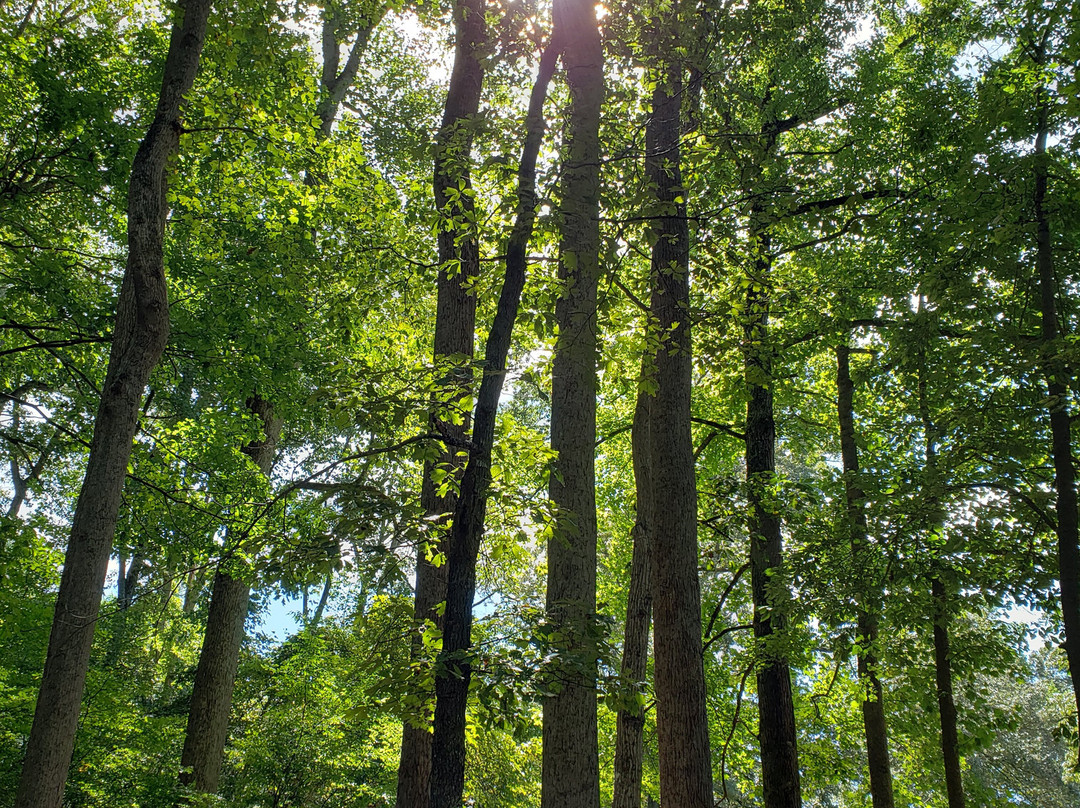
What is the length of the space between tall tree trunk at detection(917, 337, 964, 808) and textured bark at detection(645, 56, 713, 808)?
2625 mm

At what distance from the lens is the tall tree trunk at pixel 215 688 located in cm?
937

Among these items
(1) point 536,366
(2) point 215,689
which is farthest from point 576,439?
(2) point 215,689

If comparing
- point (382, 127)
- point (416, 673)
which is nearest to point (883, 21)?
point (382, 127)

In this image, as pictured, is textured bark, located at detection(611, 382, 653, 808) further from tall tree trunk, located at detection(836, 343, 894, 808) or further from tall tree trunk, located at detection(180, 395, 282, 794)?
tall tree trunk, located at detection(180, 395, 282, 794)

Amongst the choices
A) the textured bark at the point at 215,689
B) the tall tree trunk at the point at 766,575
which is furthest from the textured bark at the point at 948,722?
the textured bark at the point at 215,689

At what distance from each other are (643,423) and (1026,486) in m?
3.95

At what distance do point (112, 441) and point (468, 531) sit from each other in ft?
9.33

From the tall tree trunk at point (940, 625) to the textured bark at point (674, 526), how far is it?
103 inches

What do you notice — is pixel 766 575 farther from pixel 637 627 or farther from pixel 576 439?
pixel 576 439

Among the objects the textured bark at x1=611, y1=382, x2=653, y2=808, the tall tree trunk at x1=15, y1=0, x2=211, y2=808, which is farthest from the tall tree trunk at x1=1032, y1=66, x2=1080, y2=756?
the tall tree trunk at x1=15, y1=0, x2=211, y2=808

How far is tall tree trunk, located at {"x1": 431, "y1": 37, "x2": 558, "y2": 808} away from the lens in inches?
132

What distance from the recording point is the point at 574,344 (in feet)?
13.8

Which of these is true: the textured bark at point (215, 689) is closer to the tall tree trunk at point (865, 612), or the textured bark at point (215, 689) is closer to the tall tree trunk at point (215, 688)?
the tall tree trunk at point (215, 688)

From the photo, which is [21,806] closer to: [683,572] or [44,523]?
[683,572]
